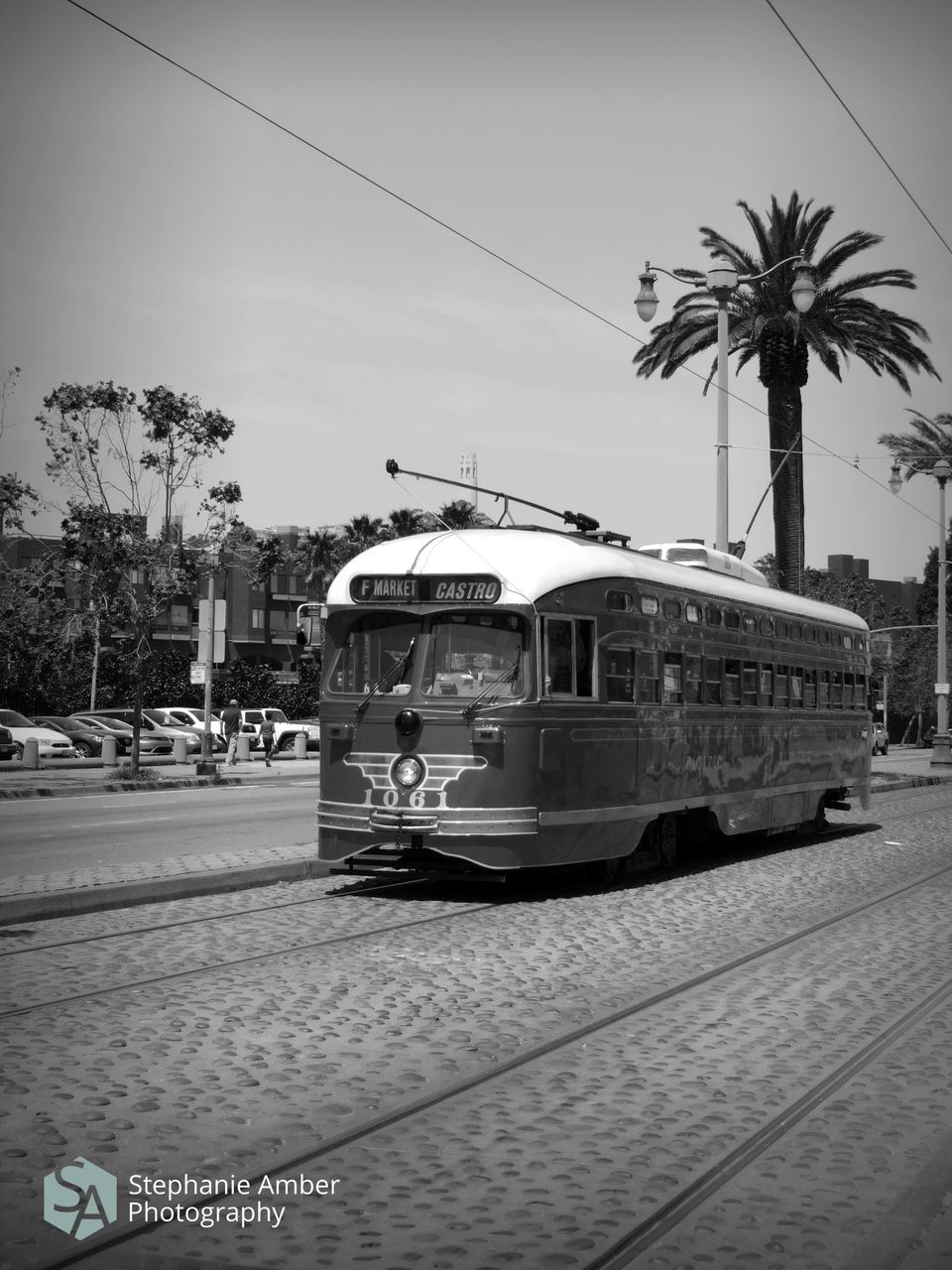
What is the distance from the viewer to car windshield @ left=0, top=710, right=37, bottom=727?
151 ft

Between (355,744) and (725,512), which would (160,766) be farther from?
(355,744)

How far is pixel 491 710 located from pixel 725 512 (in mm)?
11895

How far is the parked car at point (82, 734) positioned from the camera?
46812mm

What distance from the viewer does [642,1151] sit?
216 inches

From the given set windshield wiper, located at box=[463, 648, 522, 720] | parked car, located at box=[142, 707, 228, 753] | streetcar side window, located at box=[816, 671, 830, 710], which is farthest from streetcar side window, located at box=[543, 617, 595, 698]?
parked car, located at box=[142, 707, 228, 753]

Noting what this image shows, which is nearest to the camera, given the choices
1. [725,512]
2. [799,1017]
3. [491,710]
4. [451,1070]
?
[451,1070]

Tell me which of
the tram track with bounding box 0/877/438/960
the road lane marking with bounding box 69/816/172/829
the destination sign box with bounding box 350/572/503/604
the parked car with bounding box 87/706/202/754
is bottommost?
the road lane marking with bounding box 69/816/172/829

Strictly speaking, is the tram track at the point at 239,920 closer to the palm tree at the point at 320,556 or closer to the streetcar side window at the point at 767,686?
the streetcar side window at the point at 767,686

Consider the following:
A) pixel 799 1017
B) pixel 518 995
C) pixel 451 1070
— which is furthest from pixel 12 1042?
pixel 799 1017

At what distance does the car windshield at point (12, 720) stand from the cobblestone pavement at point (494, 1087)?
3654cm

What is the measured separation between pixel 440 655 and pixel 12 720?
36357mm

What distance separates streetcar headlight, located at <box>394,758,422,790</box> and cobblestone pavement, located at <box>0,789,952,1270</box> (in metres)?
1.65

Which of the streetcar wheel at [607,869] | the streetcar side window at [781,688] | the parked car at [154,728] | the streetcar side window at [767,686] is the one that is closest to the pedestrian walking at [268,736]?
the parked car at [154,728]

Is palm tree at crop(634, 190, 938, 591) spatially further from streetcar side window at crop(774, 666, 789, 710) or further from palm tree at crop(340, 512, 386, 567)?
palm tree at crop(340, 512, 386, 567)
